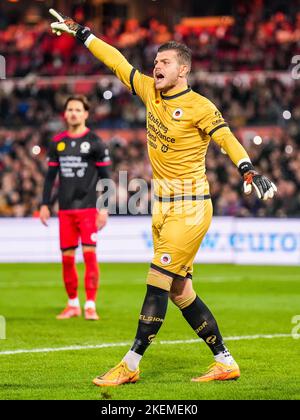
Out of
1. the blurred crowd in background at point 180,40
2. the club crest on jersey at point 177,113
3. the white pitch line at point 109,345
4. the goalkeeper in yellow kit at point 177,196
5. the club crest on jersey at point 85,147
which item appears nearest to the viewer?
the goalkeeper in yellow kit at point 177,196

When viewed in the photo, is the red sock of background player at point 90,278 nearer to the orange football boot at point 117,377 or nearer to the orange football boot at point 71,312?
the orange football boot at point 71,312

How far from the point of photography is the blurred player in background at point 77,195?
11891 millimetres

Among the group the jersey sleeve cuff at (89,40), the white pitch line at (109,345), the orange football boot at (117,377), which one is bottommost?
the white pitch line at (109,345)

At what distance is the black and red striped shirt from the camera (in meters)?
12.0

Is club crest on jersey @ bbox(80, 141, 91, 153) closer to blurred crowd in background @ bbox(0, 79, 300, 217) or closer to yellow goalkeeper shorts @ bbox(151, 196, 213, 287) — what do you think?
yellow goalkeeper shorts @ bbox(151, 196, 213, 287)

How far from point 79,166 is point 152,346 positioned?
318 cm

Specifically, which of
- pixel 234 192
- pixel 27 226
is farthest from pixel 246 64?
pixel 27 226

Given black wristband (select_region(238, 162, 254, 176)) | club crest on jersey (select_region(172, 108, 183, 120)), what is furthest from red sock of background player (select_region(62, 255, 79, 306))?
black wristband (select_region(238, 162, 254, 176))

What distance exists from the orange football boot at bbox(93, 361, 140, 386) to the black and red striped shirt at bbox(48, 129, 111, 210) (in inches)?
187

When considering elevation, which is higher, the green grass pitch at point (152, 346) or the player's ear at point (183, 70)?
the player's ear at point (183, 70)

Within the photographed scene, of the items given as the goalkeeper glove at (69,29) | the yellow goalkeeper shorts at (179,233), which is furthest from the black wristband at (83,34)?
the yellow goalkeeper shorts at (179,233)

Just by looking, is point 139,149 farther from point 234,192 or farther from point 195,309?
point 195,309

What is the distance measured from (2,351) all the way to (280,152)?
1621cm

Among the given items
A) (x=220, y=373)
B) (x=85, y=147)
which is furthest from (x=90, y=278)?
(x=220, y=373)
